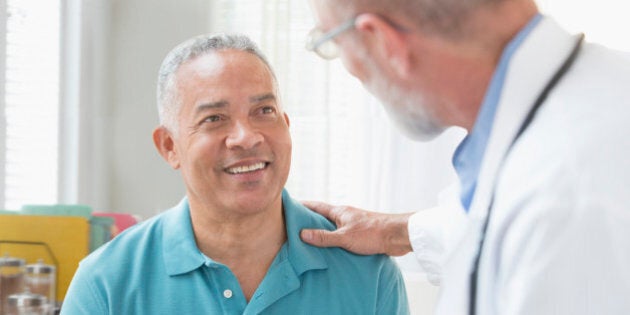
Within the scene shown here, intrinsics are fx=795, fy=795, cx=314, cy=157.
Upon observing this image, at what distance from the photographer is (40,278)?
197 centimetres

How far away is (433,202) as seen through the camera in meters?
2.90

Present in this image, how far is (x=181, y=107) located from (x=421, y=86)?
Answer: 0.86 meters

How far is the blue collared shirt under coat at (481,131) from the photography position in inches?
37.5

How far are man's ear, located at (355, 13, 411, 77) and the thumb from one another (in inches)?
33.1

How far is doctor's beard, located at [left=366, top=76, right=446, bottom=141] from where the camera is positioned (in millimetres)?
1057

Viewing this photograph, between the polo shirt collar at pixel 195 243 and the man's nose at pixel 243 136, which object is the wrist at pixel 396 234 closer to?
the polo shirt collar at pixel 195 243

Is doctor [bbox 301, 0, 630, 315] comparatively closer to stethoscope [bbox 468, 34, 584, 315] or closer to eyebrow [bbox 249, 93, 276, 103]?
stethoscope [bbox 468, 34, 584, 315]

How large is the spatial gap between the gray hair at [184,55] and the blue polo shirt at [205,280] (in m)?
0.23

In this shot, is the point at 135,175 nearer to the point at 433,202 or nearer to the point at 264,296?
the point at 433,202

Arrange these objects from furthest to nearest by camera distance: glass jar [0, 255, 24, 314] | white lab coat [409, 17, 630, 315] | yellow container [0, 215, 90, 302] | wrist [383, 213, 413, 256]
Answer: yellow container [0, 215, 90, 302], glass jar [0, 255, 24, 314], wrist [383, 213, 413, 256], white lab coat [409, 17, 630, 315]

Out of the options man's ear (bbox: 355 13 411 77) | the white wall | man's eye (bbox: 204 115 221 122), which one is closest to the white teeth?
Answer: man's eye (bbox: 204 115 221 122)

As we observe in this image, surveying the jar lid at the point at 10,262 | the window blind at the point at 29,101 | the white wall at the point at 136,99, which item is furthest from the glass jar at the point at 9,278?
the white wall at the point at 136,99

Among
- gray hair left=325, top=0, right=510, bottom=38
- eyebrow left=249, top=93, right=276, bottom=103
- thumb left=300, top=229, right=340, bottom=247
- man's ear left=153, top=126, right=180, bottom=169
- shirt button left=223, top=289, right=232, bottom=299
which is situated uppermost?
gray hair left=325, top=0, right=510, bottom=38

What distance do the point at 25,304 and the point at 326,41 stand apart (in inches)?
46.1
